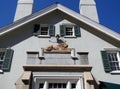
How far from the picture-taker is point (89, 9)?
20.2 metres

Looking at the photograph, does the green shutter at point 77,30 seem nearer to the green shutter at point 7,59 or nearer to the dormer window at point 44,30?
the dormer window at point 44,30

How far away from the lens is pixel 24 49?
1527cm

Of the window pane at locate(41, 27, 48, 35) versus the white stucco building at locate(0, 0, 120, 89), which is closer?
the white stucco building at locate(0, 0, 120, 89)

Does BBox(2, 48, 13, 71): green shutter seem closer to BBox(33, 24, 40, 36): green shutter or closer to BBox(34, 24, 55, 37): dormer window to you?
BBox(33, 24, 40, 36): green shutter

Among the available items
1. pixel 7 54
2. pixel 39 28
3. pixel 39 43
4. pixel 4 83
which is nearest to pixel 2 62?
pixel 7 54

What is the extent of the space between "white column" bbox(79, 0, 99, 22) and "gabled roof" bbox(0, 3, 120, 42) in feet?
9.84

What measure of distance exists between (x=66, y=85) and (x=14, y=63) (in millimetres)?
4234

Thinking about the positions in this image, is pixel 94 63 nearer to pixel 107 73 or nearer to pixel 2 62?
pixel 107 73

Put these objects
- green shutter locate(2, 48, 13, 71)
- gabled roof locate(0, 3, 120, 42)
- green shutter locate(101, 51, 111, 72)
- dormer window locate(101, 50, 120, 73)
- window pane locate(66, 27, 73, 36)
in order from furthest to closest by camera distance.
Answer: window pane locate(66, 27, 73, 36) < gabled roof locate(0, 3, 120, 42) < dormer window locate(101, 50, 120, 73) < green shutter locate(101, 51, 111, 72) < green shutter locate(2, 48, 13, 71)

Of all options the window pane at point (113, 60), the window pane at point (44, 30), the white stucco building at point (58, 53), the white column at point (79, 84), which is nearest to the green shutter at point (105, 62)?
the white stucco building at point (58, 53)

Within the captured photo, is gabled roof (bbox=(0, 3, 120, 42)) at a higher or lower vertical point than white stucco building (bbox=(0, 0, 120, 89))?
higher

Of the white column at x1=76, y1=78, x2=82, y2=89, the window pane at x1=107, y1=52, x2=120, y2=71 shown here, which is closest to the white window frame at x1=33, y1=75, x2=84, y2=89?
the white column at x1=76, y1=78, x2=82, y2=89

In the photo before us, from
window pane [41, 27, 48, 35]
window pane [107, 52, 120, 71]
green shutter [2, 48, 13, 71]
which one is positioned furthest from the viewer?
window pane [41, 27, 48, 35]

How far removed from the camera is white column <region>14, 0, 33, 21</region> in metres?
19.4
